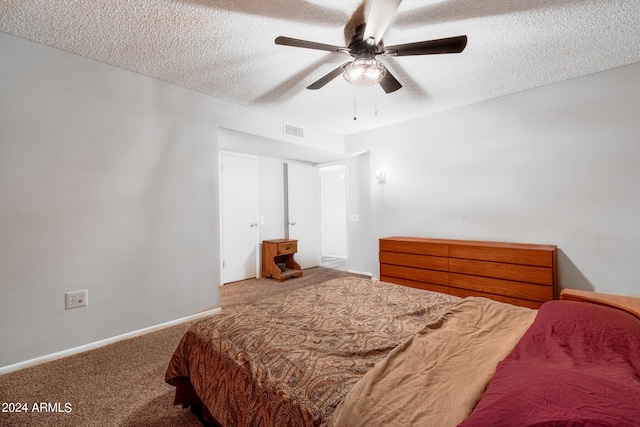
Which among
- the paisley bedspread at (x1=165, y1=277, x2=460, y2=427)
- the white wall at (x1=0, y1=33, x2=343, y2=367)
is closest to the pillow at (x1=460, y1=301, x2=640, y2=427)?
the paisley bedspread at (x1=165, y1=277, x2=460, y2=427)

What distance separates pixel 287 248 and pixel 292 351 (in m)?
3.62

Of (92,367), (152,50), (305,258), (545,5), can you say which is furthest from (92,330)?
(545,5)

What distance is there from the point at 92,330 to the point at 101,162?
1470 mm

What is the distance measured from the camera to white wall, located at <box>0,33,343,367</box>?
6.57ft

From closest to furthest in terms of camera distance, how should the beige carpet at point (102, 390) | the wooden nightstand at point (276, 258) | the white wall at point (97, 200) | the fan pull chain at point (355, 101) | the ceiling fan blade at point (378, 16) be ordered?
the ceiling fan blade at point (378, 16) → the beige carpet at point (102, 390) → the white wall at point (97, 200) → the fan pull chain at point (355, 101) → the wooden nightstand at point (276, 258)

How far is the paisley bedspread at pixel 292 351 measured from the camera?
3.00 feet

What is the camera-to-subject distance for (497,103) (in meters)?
3.22

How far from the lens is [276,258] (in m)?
4.94

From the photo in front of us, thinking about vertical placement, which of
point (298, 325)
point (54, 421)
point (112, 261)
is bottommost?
point (54, 421)

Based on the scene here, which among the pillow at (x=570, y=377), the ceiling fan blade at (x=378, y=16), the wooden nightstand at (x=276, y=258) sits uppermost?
the ceiling fan blade at (x=378, y=16)

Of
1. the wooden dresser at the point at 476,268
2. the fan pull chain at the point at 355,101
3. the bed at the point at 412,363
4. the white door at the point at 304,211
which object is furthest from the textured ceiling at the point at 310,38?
the white door at the point at 304,211

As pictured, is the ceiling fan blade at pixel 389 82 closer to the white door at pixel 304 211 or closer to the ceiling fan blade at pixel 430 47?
the ceiling fan blade at pixel 430 47

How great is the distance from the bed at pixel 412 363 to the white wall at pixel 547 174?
124 cm

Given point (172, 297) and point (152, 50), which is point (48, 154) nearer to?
point (152, 50)
